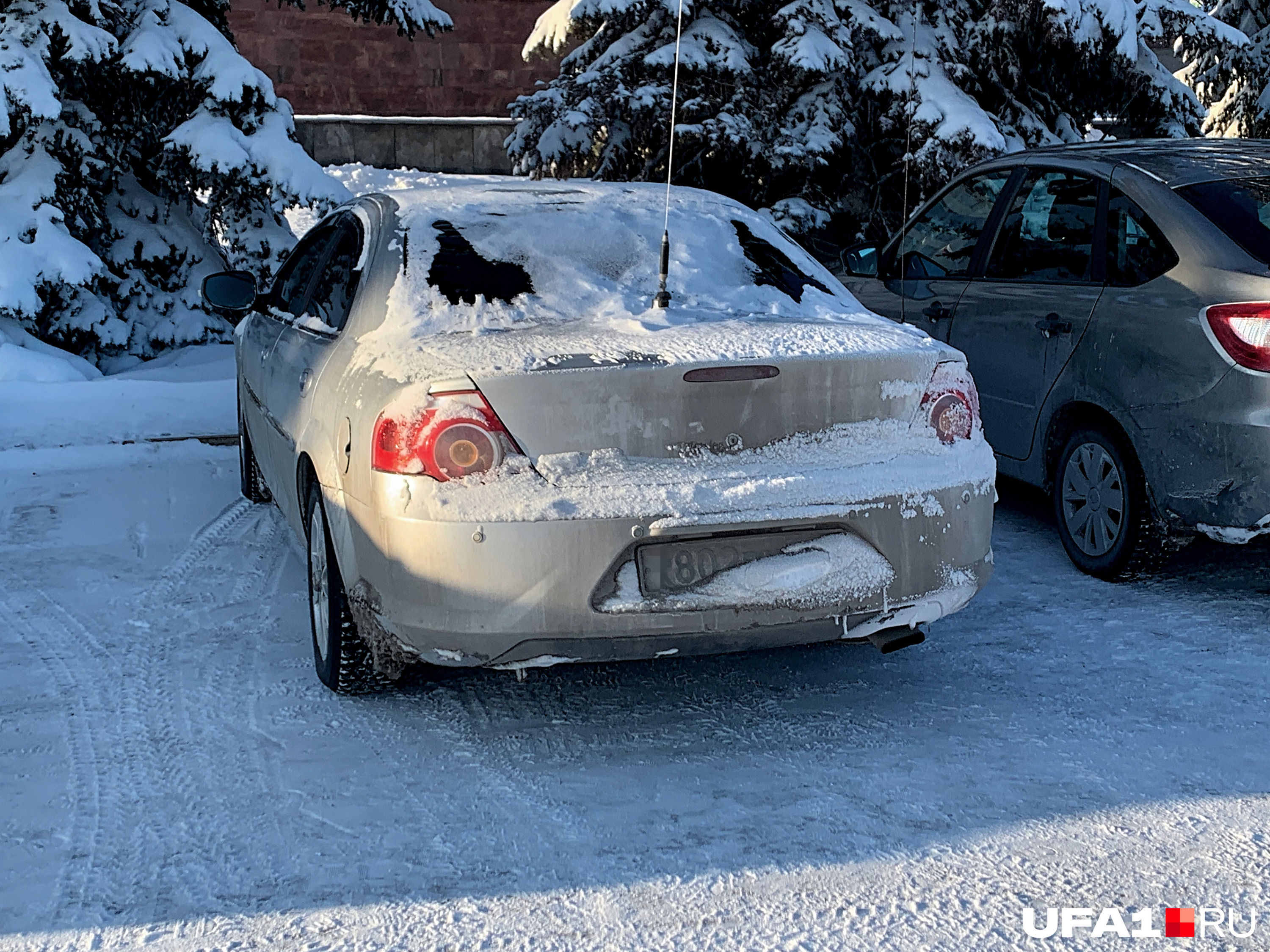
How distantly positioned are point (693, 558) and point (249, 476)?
3670 mm

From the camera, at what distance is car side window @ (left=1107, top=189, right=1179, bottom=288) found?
514 centimetres

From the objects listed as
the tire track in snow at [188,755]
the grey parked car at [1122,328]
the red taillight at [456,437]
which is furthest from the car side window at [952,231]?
the red taillight at [456,437]

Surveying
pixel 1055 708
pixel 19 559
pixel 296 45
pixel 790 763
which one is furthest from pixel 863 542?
pixel 296 45

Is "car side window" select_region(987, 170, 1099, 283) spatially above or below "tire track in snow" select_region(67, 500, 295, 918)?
above

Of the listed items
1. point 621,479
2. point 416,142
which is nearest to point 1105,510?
point 621,479

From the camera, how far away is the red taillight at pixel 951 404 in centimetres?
385

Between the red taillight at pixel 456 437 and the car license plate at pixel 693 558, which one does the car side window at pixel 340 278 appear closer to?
the red taillight at pixel 456 437

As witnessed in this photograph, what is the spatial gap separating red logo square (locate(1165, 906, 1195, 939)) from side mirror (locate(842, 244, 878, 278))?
439cm

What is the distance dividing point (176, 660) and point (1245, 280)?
3.68 m

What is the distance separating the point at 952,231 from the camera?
6699 mm

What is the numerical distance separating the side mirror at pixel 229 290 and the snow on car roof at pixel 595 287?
104cm

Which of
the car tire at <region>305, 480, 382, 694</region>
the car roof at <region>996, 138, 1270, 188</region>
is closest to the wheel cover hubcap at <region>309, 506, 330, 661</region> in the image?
the car tire at <region>305, 480, 382, 694</region>

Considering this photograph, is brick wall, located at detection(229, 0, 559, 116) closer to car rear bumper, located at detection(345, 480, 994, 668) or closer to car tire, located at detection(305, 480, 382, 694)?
car tire, located at detection(305, 480, 382, 694)

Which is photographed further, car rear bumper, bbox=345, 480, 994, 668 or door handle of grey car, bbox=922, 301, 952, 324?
door handle of grey car, bbox=922, 301, 952, 324
